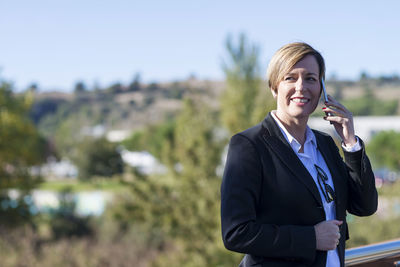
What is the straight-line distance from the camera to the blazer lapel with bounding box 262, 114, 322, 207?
59.3 inches

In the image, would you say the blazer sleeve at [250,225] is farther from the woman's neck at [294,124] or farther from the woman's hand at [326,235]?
the woman's neck at [294,124]

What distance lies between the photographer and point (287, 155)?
5.03 ft

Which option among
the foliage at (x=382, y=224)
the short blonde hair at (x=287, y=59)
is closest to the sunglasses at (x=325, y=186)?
the short blonde hair at (x=287, y=59)

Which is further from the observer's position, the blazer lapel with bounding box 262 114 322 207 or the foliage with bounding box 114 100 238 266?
the foliage with bounding box 114 100 238 266

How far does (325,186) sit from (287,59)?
429 millimetres

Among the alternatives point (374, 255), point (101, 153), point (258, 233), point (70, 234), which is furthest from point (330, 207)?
point (101, 153)

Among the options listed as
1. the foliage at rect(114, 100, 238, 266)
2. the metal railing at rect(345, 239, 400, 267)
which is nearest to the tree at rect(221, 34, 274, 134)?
the foliage at rect(114, 100, 238, 266)

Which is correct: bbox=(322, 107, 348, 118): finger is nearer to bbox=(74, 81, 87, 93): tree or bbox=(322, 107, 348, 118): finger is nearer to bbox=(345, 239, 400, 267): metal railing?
bbox=(345, 239, 400, 267): metal railing

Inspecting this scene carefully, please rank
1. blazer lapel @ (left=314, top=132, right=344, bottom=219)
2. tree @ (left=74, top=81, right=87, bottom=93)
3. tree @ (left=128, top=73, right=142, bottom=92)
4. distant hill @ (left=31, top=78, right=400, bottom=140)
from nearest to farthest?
blazer lapel @ (left=314, top=132, right=344, bottom=219) < tree @ (left=128, top=73, right=142, bottom=92) < distant hill @ (left=31, top=78, right=400, bottom=140) < tree @ (left=74, top=81, right=87, bottom=93)

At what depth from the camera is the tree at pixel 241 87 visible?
455 inches

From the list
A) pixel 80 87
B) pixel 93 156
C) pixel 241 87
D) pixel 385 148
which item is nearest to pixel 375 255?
pixel 241 87

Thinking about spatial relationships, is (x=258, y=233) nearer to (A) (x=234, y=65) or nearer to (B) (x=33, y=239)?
(A) (x=234, y=65)

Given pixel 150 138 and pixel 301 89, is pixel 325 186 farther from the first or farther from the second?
pixel 150 138

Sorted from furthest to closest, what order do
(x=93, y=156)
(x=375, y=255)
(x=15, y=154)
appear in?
(x=93, y=156), (x=15, y=154), (x=375, y=255)
